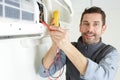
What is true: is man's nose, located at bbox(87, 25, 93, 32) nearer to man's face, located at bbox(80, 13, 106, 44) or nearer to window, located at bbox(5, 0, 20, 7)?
man's face, located at bbox(80, 13, 106, 44)

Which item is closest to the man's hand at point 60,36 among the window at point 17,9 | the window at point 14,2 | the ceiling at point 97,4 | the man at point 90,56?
the man at point 90,56

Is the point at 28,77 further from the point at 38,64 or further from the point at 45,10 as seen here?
the point at 45,10

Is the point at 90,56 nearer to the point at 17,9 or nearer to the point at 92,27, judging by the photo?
the point at 92,27

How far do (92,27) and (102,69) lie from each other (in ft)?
0.90

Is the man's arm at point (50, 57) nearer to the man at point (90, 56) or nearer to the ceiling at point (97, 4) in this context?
the man at point (90, 56)

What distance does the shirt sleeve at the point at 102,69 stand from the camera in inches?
37.4

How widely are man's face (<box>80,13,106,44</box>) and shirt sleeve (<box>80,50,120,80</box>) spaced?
0.48 ft

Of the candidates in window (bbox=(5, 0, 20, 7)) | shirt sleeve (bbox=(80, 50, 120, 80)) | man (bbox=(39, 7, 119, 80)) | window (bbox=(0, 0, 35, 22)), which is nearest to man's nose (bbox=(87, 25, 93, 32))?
man (bbox=(39, 7, 119, 80))

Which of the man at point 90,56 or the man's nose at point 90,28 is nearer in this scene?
the man at point 90,56

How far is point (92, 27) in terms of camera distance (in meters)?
1.14

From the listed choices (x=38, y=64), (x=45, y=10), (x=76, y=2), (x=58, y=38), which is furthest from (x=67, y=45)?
(x=76, y=2)

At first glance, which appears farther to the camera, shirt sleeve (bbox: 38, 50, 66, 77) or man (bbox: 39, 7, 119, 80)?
shirt sleeve (bbox: 38, 50, 66, 77)

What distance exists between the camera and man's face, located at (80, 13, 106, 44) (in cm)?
114

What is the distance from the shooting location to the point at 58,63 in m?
1.23
